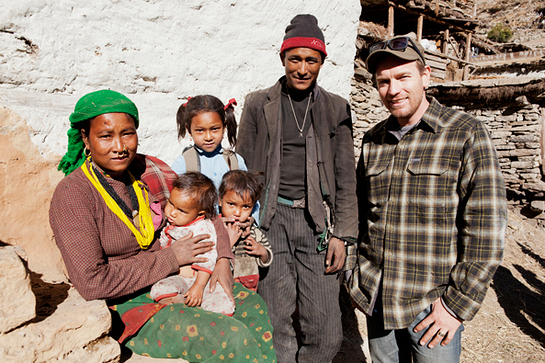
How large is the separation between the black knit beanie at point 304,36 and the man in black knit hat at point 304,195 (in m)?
0.02

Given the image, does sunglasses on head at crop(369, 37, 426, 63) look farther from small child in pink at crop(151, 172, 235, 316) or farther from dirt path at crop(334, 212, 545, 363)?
dirt path at crop(334, 212, 545, 363)

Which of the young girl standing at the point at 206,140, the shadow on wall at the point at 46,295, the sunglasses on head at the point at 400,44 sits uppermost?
the sunglasses on head at the point at 400,44

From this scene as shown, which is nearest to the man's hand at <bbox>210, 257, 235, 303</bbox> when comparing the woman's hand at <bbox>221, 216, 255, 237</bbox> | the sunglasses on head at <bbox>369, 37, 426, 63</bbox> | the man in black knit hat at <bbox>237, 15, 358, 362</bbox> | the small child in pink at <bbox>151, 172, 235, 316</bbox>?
the small child in pink at <bbox>151, 172, 235, 316</bbox>

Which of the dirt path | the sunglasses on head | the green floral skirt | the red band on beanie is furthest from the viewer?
the dirt path

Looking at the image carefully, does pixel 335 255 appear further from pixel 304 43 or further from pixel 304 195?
pixel 304 43

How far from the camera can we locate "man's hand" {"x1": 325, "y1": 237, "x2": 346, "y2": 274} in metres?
2.20

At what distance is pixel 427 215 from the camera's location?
5.66 ft

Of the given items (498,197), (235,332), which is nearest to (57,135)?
(235,332)

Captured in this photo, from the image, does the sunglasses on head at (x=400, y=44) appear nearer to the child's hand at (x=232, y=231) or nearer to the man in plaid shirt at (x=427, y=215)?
the man in plaid shirt at (x=427, y=215)

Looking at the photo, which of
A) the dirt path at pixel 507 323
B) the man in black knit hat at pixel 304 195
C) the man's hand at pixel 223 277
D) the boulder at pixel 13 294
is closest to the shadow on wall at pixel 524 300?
the dirt path at pixel 507 323

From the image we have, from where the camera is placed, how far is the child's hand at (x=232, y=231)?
203cm

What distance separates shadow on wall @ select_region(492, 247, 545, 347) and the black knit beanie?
4745mm

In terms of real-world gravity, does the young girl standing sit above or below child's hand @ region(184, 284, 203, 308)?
above

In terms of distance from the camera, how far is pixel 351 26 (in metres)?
3.69
